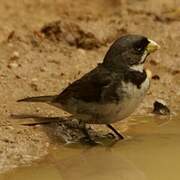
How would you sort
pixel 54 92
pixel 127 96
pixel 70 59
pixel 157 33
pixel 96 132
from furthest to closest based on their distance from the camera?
pixel 157 33
pixel 70 59
pixel 54 92
pixel 96 132
pixel 127 96

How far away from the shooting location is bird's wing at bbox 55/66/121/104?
22.7 feet

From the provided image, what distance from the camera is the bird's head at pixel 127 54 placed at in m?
7.07

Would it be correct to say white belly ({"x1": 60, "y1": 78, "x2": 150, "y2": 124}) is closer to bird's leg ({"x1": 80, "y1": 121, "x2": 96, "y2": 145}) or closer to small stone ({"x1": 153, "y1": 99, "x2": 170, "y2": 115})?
bird's leg ({"x1": 80, "y1": 121, "x2": 96, "y2": 145})

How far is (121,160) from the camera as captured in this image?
6.92m

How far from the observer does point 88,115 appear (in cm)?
709

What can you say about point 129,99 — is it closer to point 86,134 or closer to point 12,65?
point 86,134

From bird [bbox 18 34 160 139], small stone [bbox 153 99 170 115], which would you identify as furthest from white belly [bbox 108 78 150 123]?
small stone [bbox 153 99 170 115]

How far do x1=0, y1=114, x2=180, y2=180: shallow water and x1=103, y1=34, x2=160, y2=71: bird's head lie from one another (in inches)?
26.4

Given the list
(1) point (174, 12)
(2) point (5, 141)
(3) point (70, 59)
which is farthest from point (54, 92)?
(1) point (174, 12)

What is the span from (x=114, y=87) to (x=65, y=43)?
2.44m

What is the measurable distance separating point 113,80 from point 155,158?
702mm

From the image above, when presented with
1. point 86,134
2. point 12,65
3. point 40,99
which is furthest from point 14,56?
point 86,134

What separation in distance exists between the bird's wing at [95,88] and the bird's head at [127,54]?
10 cm

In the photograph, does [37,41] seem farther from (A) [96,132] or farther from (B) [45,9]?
(A) [96,132]
